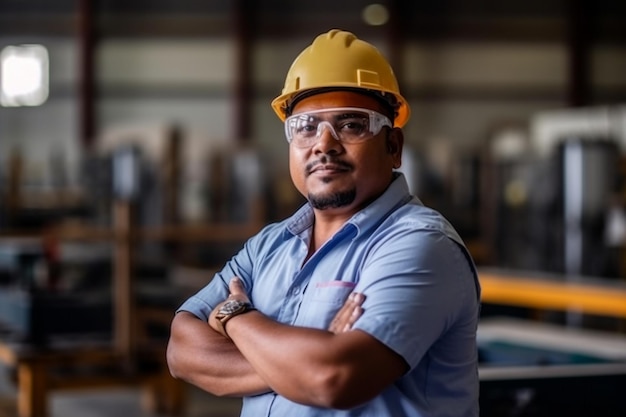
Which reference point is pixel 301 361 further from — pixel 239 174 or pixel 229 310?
pixel 239 174

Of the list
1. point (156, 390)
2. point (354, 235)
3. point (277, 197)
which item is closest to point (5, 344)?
point (156, 390)

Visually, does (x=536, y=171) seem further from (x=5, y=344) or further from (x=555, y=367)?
(x=555, y=367)

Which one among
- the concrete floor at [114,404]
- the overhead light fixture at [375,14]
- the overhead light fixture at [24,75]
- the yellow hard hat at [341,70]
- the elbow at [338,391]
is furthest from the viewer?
the overhead light fixture at [375,14]

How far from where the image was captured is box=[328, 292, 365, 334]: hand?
175 centimetres

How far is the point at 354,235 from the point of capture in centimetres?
194

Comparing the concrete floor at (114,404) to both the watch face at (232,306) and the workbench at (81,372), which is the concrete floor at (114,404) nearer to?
the workbench at (81,372)

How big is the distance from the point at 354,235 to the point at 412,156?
899 centimetres

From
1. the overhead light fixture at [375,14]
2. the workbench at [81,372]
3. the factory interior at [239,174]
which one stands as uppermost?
the overhead light fixture at [375,14]

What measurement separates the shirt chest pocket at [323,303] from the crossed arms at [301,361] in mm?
42

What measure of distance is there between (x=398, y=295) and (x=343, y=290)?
16 cm

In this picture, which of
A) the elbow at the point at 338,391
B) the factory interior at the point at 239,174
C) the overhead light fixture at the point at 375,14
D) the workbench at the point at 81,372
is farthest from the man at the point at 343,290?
the overhead light fixture at the point at 375,14

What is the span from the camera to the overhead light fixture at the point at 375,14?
733 inches

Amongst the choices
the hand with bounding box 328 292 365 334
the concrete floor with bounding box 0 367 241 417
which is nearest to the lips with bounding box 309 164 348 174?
the hand with bounding box 328 292 365 334

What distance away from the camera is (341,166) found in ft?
6.36
